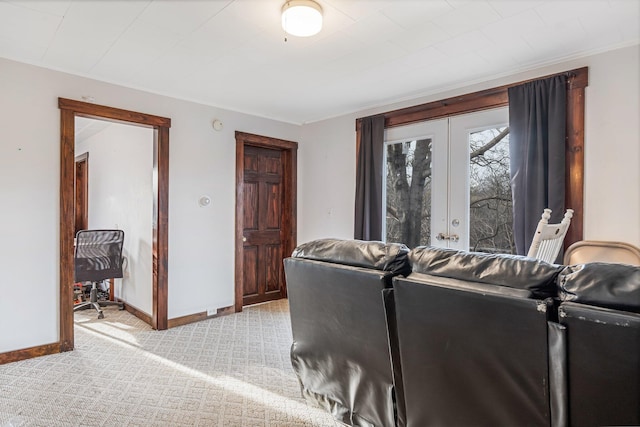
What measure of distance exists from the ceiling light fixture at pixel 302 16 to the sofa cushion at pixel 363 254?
1285 millimetres

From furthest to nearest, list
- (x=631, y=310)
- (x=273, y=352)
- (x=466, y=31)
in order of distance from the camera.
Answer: (x=273, y=352), (x=466, y=31), (x=631, y=310)

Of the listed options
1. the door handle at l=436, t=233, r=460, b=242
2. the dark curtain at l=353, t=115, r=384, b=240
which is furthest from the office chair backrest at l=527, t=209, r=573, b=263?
the dark curtain at l=353, t=115, r=384, b=240

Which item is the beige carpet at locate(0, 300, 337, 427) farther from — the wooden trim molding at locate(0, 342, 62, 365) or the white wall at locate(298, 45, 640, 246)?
the white wall at locate(298, 45, 640, 246)

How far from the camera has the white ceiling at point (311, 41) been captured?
2.12m

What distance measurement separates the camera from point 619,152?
2.57 m

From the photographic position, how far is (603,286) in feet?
3.76

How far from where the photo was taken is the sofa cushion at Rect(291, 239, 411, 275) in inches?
68.0

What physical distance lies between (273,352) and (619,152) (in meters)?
3.14

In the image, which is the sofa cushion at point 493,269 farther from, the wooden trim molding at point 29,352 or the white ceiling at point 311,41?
Answer: the wooden trim molding at point 29,352

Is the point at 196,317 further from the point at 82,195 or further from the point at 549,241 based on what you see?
the point at 82,195

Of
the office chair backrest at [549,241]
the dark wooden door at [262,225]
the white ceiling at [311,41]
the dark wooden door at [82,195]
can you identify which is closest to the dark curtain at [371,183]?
the white ceiling at [311,41]

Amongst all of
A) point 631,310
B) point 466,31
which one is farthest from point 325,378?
point 466,31

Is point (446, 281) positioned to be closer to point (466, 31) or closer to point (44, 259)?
point (466, 31)

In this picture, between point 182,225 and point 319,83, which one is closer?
point 319,83
